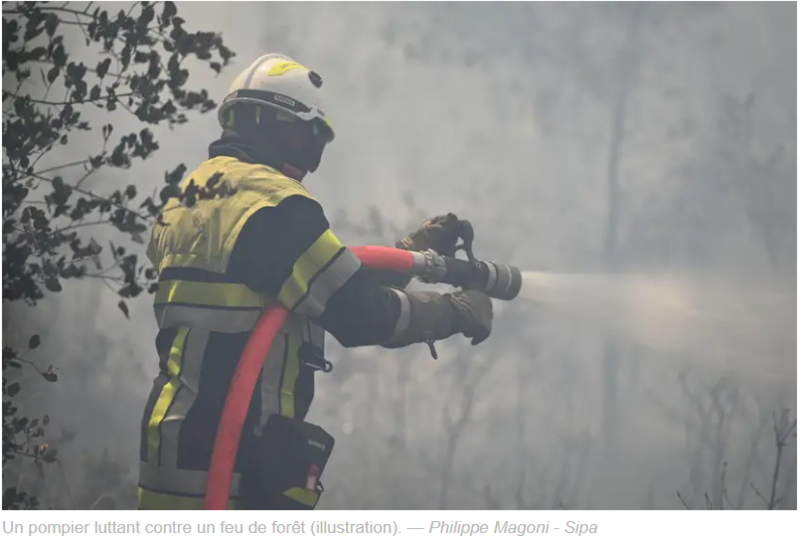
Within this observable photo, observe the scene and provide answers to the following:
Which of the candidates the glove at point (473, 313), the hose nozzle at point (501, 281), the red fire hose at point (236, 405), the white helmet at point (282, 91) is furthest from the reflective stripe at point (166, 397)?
the hose nozzle at point (501, 281)

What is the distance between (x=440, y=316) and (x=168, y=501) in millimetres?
901

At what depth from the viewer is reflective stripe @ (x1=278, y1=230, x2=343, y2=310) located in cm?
265

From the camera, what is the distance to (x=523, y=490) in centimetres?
318

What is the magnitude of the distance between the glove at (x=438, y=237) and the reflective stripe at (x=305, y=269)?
1.25ft

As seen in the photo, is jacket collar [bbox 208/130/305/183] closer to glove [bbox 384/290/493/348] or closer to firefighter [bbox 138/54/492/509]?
firefighter [bbox 138/54/492/509]

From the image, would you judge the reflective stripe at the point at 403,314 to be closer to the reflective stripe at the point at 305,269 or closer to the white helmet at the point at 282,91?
the reflective stripe at the point at 305,269

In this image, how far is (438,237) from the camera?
3.00 meters

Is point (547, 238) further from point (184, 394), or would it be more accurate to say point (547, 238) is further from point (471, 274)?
point (184, 394)

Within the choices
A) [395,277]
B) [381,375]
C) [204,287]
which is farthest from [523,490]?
[204,287]

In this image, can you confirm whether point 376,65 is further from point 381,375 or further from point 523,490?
point 523,490

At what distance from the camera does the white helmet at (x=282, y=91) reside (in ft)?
9.31

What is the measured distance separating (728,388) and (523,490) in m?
0.75

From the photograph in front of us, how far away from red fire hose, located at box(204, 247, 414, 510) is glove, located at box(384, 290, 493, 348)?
345 millimetres

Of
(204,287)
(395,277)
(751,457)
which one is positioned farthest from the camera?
(751,457)
